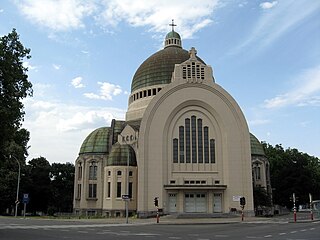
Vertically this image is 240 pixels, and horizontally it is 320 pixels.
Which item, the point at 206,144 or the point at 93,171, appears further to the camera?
the point at 93,171

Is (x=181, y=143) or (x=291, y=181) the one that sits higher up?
(x=181, y=143)

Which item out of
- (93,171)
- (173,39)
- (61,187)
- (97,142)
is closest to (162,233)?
(93,171)

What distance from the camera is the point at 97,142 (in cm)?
6206

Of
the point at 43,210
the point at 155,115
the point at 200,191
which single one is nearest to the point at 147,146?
the point at 155,115

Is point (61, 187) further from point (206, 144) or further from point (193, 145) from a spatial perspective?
point (206, 144)

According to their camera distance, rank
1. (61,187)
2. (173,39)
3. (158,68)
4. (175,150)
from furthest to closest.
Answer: (61,187) < (173,39) < (158,68) < (175,150)

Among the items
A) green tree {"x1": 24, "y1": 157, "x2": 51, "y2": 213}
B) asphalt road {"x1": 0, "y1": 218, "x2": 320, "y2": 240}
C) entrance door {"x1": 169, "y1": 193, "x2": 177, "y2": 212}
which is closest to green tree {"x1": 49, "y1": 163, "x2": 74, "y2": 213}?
green tree {"x1": 24, "y1": 157, "x2": 51, "y2": 213}

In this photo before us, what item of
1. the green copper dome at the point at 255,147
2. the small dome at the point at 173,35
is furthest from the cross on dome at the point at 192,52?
the green copper dome at the point at 255,147

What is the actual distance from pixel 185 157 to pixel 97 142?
1730 cm

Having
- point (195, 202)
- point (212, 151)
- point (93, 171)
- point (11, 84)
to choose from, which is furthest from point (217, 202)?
point (11, 84)

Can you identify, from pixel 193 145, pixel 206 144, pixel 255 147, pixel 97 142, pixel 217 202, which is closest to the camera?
pixel 217 202

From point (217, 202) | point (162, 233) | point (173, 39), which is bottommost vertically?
point (162, 233)

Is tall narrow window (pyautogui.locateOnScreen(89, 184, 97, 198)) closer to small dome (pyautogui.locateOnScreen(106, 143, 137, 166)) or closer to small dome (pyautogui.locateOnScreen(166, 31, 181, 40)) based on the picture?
small dome (pyautogui.locateOnScreen(106, 143, 137, 166))

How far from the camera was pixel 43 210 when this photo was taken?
→ 243ft
